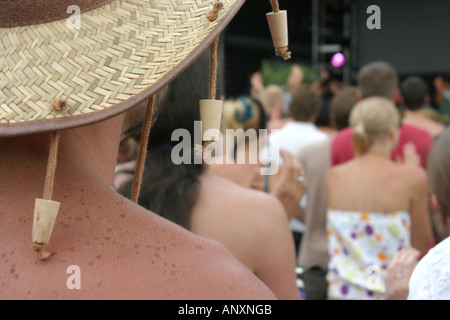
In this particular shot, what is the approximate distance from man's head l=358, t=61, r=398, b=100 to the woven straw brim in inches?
137

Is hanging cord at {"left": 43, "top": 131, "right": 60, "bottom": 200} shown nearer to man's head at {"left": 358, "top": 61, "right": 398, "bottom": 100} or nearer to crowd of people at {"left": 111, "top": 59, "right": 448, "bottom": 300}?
crowd of people at {"left": 111, "top": 59, "right": 448, "bottom": 300}

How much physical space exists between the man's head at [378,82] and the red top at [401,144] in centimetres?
52

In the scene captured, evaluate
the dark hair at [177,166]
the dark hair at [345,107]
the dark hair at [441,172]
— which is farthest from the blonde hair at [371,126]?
the dark hair at [177,166]

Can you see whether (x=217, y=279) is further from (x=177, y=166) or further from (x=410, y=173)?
(x=410, y=173)

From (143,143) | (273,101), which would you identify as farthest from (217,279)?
(273,101)

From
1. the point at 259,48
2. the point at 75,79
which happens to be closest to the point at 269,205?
the point at 75,79

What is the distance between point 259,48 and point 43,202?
11.9m

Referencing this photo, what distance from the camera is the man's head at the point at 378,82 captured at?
4.26 meters

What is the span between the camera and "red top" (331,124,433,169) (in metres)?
3.72

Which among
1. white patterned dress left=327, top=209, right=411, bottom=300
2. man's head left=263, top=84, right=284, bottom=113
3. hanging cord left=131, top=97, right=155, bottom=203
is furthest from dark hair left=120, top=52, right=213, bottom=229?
man's head left=263, top=84, right=284, bottom=113

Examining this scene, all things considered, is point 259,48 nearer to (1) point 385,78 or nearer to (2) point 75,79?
(1) point 385,78

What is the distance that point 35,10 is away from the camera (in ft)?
2.91

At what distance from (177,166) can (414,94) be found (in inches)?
129

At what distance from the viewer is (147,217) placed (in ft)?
2.84
